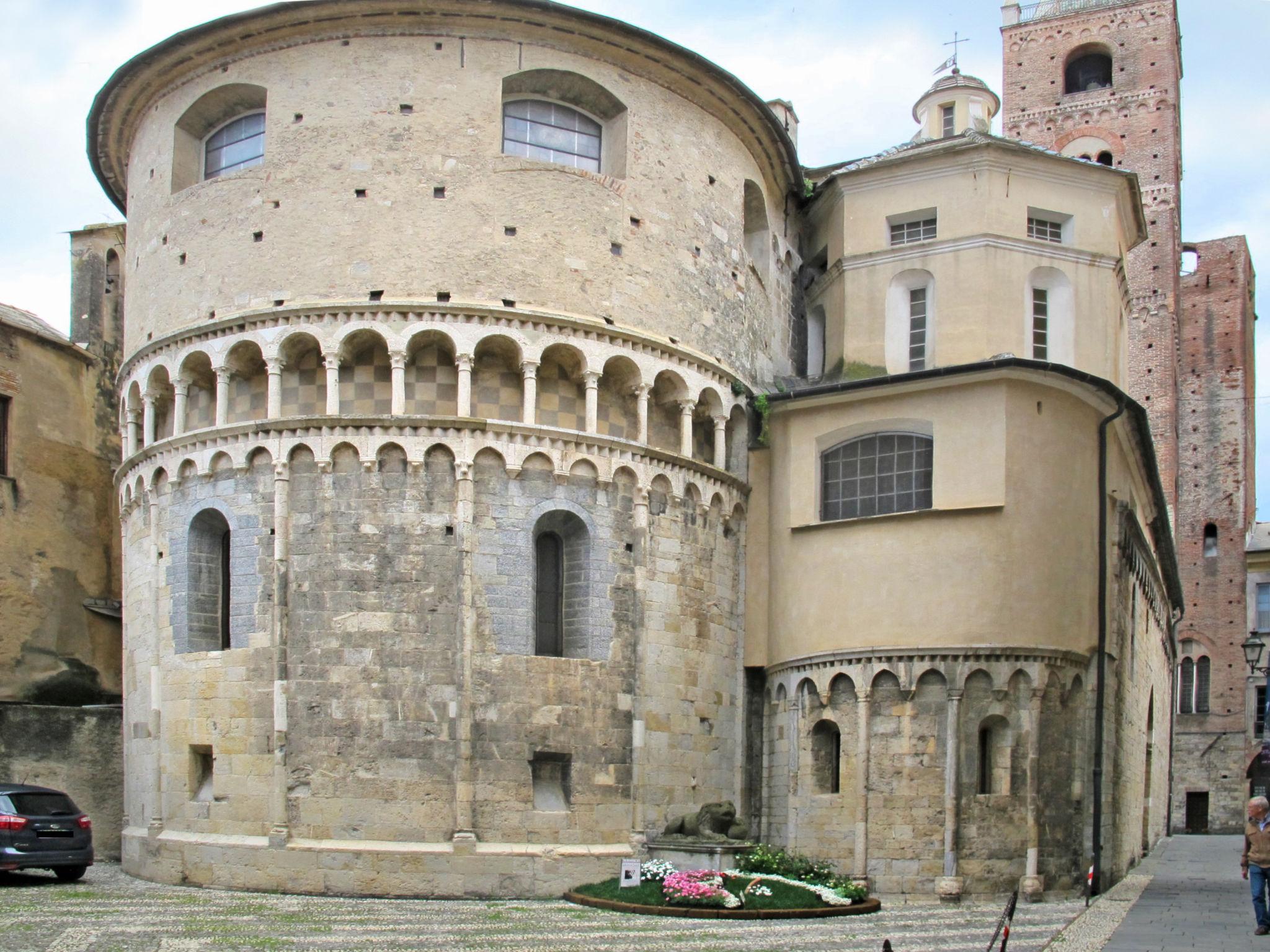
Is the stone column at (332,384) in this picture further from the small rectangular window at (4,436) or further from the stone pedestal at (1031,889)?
the stone pedestal at (1031,889)

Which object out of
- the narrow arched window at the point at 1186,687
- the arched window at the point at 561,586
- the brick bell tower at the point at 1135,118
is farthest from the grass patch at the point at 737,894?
the narrow arched window at the point at 1186,687

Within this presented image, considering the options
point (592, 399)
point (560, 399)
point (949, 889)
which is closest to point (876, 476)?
point (592, 399)

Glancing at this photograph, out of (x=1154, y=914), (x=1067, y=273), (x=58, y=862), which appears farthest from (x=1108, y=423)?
(x=58, y=862)

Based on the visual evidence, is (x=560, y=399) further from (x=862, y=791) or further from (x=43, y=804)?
(x=43, y=804)

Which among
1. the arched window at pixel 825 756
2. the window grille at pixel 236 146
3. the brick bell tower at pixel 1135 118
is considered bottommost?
the arched window at pixel 825 756

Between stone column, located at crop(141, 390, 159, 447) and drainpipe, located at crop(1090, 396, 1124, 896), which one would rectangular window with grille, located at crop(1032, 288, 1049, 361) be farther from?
stone column, located at crop(141, 390, 159, 447)

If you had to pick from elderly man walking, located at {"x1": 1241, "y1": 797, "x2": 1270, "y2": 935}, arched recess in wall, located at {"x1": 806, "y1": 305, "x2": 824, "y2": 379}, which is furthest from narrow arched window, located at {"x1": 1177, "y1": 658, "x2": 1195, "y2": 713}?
elderly man walking, located at {"x1": 1241, "y1": 797, "x2": 1270, "y2": 935}

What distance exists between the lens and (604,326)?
22.9m

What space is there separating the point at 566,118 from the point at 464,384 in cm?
518

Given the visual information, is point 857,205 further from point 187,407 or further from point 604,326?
point 187,407

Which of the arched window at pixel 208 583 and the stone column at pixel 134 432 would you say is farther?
the stone column at pixel 134 432

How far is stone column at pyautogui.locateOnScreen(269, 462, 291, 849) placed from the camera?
68.1ft

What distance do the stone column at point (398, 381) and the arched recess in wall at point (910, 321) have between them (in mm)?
8979

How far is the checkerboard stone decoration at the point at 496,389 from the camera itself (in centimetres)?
2242
